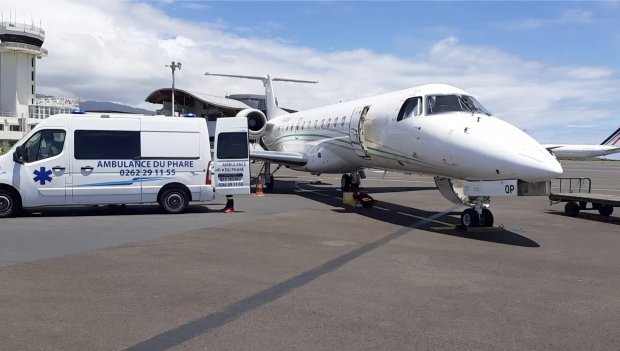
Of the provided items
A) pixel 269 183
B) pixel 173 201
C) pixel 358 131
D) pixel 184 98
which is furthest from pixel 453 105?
pixel 184 98

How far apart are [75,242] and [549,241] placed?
891cm

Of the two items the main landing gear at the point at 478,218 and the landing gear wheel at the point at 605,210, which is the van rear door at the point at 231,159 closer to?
the main landing gear at the point at 478,218

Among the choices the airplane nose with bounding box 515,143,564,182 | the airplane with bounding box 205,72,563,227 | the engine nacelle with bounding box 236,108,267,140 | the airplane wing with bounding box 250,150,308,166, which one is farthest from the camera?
the engine nacelle with bounding box 236,108,267,140

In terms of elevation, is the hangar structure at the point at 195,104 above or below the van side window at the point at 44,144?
above

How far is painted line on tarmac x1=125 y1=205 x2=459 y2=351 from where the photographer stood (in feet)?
15.0

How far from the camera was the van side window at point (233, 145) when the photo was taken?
15250 millimetres

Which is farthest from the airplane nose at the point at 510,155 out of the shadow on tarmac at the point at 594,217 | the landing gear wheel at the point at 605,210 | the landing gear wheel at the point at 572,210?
the landing gear wheel at the point at 605,210

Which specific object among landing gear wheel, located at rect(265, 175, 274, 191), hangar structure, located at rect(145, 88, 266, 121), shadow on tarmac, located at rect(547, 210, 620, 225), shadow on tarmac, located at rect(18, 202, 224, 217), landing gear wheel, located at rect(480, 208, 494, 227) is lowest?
shadow on tarmac, located at rect(547, 210, 620, 225)

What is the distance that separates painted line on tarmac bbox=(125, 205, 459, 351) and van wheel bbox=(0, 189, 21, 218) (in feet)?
28.4

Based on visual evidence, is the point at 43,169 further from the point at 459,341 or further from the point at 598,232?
the point at 598,232

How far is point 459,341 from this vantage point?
15.6 feet

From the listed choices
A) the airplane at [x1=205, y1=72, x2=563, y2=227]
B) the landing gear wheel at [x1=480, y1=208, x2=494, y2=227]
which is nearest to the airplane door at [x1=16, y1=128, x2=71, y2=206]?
the airplane at [x1=205, y1=72, x2=563, y2=227]

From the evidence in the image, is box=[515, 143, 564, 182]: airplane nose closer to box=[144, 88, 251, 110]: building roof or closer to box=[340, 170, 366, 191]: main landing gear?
box=[340, 170, 366, 191]: main landing gear

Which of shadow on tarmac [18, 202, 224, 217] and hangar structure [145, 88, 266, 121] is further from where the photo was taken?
hangar structure [145, 88, 266, 121]
